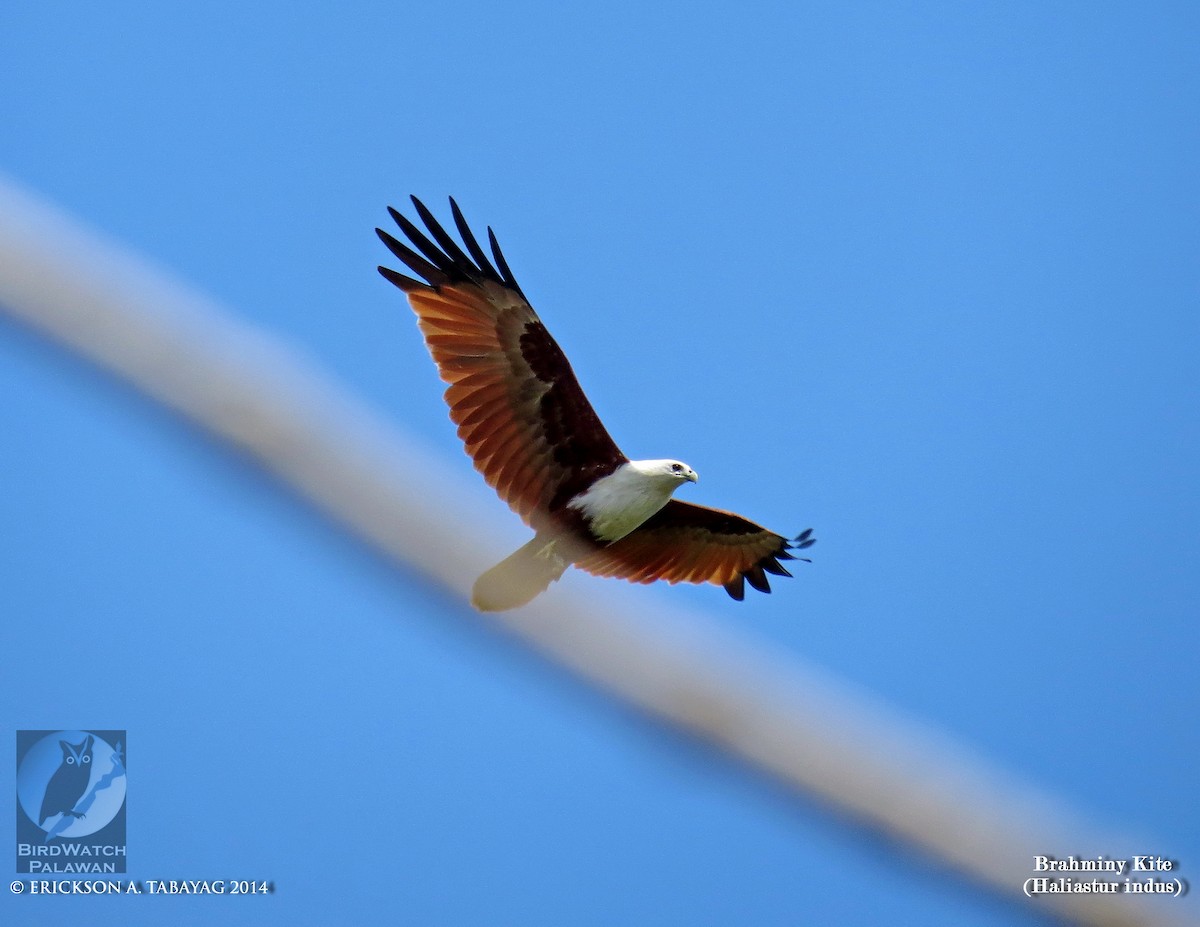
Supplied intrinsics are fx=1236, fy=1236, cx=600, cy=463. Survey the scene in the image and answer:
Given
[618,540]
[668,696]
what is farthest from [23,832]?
[668,696]

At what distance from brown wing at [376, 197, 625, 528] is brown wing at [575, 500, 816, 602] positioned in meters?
0.91


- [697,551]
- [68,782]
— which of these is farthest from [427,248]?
[68,782]

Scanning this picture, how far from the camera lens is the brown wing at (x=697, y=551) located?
32.0 feet

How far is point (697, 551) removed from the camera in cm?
1018

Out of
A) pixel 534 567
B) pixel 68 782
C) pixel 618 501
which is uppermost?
pixel 618 501

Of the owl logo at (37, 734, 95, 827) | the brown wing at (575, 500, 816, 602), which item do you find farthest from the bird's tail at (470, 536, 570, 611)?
the owl logo at (37, 734, 95, 827)

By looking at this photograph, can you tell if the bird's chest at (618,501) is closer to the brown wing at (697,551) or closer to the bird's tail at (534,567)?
the bird's tail at (534,567)

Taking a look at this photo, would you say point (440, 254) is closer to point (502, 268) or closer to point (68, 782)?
point (502, 268)

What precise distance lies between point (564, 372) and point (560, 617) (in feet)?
22.6

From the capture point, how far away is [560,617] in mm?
1868

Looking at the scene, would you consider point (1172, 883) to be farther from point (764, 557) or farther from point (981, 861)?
point (764, 557)

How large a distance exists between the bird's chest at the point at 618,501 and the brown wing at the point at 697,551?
636 millimetres

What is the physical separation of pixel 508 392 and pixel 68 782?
Result: 9.25 metres

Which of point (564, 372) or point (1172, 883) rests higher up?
point (564, 372)
